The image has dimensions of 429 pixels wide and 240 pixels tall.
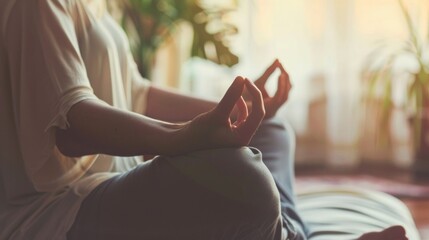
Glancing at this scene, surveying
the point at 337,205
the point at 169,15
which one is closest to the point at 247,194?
the point at 337,205

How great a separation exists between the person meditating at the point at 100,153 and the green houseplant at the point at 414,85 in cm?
122

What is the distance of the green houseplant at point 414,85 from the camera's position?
7.55 ft

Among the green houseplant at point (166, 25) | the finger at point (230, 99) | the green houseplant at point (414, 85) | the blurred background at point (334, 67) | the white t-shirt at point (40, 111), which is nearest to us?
the finger at point (230, 99)

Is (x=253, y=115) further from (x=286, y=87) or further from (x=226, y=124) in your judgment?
(x=286, y=87)

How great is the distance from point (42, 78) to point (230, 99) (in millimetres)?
315

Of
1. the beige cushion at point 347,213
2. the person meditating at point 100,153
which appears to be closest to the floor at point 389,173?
the beige cushion at point 347,213

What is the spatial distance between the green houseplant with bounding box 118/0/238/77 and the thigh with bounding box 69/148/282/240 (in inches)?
38.9

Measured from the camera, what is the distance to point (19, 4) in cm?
106

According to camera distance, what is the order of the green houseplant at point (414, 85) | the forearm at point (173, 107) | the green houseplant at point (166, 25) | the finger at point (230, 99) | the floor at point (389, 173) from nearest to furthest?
1. the finger at point (230, 99)
2. the forearm at point (173, 107)
3. the green houseplant at point (166, 25)
4. the green houseplant at point (414, 85)
5. the floor at point (389, 173)

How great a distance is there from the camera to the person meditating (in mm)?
937

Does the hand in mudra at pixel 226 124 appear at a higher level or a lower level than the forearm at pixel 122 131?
higher

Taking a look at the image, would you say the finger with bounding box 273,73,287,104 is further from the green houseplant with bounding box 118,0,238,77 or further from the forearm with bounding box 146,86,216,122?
the green houseplant with bounding box 118,0,238,77

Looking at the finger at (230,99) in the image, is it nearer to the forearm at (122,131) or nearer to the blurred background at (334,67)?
the forearm at (122,131)

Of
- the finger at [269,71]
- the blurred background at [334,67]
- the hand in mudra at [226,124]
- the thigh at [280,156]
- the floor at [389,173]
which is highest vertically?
the hand in mudra at [226,124]
